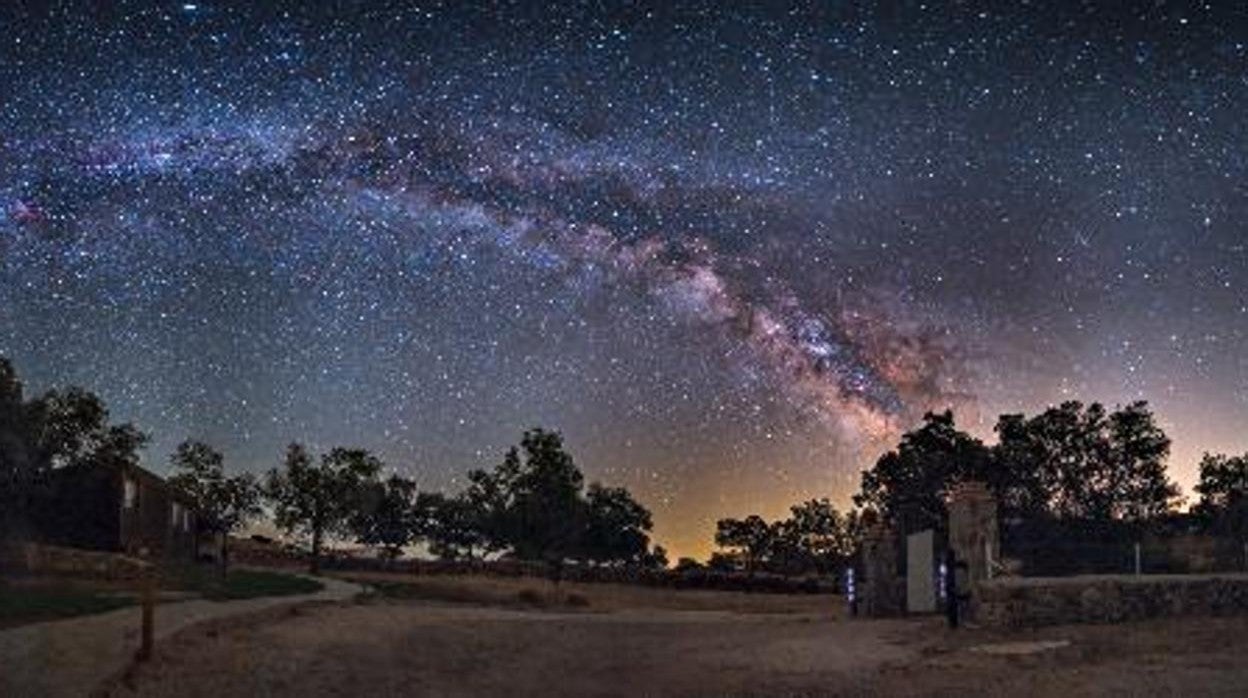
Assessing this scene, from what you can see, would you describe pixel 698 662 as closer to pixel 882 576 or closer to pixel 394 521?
pixel 882 576

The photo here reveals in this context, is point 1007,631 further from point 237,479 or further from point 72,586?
point 237,479

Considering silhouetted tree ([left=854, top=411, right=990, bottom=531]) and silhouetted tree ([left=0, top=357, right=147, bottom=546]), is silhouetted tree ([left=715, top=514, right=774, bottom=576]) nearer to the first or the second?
silhouetted tree ([left=854, top=411, right=990, bottom=531])

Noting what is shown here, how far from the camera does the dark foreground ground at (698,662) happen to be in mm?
12961

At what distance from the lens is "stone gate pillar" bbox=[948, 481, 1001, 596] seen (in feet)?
66.0

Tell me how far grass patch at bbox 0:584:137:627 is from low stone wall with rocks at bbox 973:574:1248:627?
1410 centimetres

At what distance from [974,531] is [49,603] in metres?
15.5

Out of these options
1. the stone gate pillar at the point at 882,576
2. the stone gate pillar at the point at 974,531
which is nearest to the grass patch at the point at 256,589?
the stone gate pillar at the point at 882,576

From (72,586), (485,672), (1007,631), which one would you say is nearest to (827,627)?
(1007,631)

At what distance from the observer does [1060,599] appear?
19031mm

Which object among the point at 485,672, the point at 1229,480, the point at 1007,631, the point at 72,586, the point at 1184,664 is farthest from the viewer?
the point at 1229,480

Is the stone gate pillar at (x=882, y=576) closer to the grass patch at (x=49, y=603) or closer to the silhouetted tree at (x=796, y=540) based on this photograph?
the grass patch at (x=49, y=603)

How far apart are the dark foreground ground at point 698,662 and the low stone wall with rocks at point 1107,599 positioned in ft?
3.03

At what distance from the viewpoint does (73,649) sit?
46.9ft

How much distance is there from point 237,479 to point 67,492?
36.3 meters
